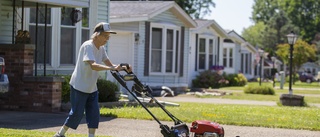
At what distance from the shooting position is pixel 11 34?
16.8 m

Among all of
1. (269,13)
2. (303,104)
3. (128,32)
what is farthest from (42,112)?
(269,13)

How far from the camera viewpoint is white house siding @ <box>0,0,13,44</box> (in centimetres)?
1650

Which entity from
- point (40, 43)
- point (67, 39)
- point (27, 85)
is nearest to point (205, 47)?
point (67, 39)

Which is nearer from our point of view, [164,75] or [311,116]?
[311,116]

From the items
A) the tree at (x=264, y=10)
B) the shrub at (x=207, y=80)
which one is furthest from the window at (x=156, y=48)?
the tree at (x=264, y=10)

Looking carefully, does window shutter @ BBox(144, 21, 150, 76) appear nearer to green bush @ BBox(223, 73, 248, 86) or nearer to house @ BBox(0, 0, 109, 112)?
house @ BBox(0, 0, 109, 112)

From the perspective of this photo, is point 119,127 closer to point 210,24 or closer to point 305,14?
point 210,24

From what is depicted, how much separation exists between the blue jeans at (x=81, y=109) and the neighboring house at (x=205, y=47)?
24.8 meters

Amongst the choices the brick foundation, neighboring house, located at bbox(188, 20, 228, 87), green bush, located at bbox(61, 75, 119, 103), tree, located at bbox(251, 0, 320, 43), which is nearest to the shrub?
neighboring house, located at bbox(188, 20, 228, 87)

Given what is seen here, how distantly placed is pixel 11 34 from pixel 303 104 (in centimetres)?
1017

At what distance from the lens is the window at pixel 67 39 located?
62.0 ft

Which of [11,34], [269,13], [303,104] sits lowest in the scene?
[303,104]

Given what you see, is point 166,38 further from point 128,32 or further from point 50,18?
point 50,18

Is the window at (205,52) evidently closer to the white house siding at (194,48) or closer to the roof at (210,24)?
the white house siding at (194,48)
